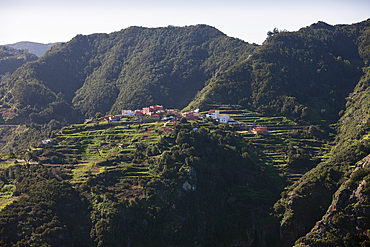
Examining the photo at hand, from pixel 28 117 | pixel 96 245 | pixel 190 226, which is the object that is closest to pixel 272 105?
pixel 190 226

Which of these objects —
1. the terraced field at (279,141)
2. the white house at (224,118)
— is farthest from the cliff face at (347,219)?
the white house at (224,118)

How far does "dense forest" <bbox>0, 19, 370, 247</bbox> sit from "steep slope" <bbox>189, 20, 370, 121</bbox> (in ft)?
1.22

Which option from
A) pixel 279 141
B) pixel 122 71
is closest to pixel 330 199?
pixel 279 141

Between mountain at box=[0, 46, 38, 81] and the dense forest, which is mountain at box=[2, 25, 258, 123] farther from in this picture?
mountain at box=[0, 46, 38, 81]

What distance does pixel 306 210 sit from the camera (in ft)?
162

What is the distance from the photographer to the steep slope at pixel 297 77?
265 ft

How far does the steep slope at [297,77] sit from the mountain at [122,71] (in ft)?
59.9

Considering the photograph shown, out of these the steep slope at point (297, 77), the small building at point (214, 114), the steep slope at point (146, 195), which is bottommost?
the steep slope at point (146, 195)

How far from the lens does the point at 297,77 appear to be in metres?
88.1

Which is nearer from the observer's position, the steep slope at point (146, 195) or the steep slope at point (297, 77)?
the steep slope at point (146, 195)

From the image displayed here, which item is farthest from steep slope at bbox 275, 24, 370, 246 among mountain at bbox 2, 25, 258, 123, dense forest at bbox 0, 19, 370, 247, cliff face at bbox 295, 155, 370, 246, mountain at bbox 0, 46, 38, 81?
mountain at bbox 0, 46, 38, 81

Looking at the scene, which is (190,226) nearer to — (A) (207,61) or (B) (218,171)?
(B) (218,171)

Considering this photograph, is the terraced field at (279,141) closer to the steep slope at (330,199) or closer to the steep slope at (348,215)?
the steep slope at (330,199)

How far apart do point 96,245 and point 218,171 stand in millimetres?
23154
